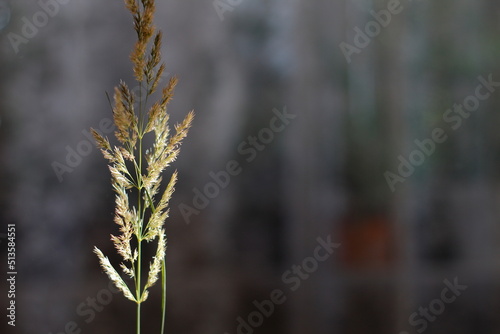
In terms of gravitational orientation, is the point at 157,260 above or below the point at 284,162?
above

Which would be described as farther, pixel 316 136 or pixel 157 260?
pixel 316 136

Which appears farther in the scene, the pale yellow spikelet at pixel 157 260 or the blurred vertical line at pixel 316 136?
the blurred vertical line at pixel 316 136

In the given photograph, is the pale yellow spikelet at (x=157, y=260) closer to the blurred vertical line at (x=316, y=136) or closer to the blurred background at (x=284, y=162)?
the blurred background at (x=284, y=162)

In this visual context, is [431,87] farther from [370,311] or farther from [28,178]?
[28,178]

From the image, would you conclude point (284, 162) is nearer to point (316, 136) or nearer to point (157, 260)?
point (316, 136)

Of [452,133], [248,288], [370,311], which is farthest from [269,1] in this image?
[370,311]

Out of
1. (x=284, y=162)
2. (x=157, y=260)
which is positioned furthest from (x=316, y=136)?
(x=157, y=260)

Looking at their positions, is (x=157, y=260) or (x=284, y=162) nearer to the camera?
(x=157, y=260)

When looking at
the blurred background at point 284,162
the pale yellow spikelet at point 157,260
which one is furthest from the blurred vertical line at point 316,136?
the pale yellow spikelet at point 157,260
